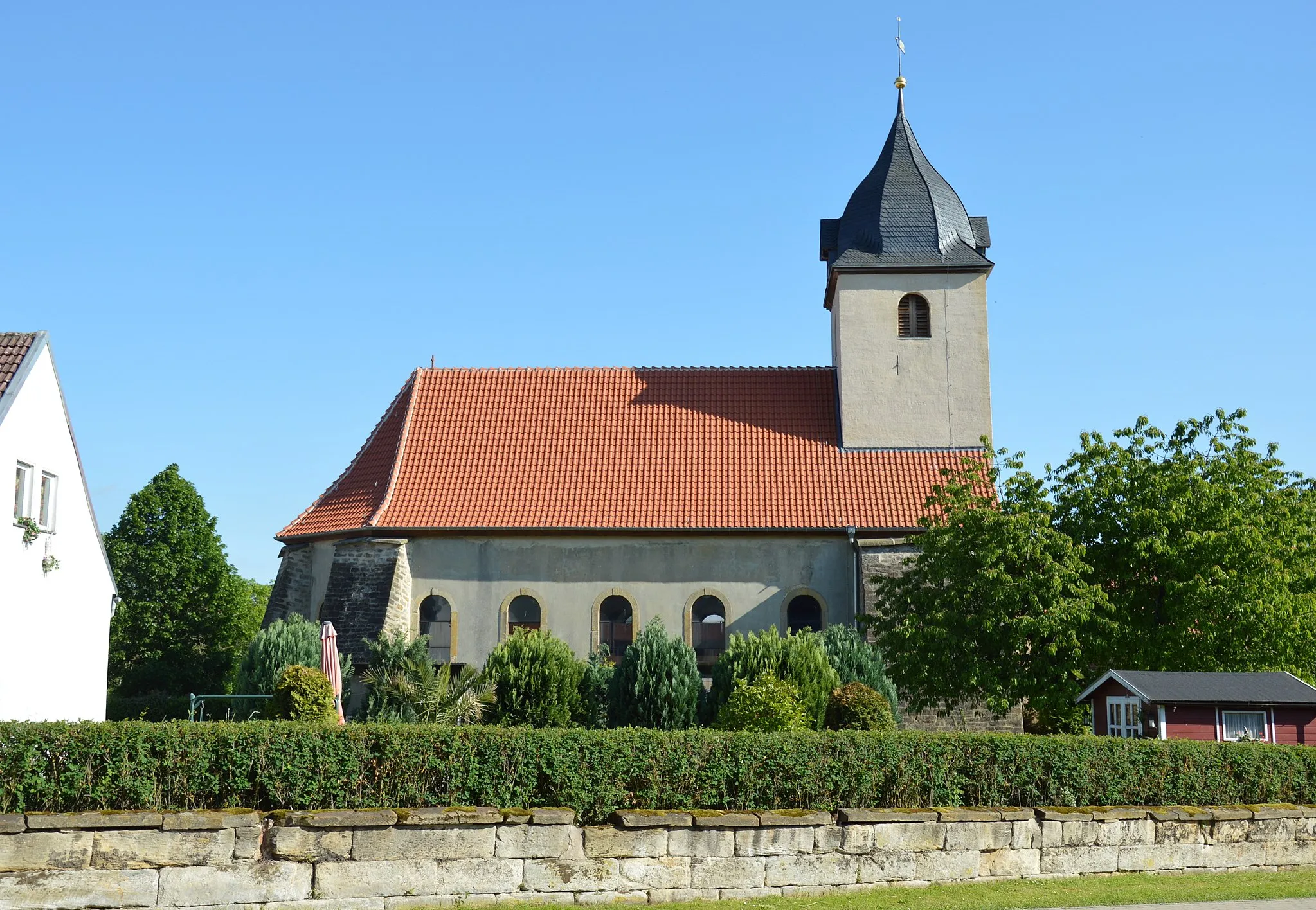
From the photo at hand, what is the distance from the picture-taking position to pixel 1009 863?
14.0 metres

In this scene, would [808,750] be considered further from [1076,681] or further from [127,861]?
[1076,681]

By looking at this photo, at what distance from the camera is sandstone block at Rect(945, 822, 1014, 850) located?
45.3ft

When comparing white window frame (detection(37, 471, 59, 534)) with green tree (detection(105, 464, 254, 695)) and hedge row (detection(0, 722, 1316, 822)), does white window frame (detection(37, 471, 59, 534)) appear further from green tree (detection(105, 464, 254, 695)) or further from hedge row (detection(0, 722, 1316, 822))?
green tree (detection(105, 464, 254, 695))

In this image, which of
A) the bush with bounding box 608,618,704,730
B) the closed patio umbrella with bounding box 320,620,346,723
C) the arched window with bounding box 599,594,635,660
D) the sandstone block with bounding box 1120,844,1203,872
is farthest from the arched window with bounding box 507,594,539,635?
the sandstone block with bounding box 1120,844,1203,872

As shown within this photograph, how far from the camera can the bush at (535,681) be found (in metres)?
23.6

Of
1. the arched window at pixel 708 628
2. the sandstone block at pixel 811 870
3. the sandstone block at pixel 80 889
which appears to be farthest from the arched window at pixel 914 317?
the sandstone block at pixel 80 889

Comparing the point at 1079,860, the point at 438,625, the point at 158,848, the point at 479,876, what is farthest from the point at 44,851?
the point at 438,625

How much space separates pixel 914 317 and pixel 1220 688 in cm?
1474

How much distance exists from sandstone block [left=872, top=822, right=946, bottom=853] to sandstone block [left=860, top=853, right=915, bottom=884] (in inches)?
2.0

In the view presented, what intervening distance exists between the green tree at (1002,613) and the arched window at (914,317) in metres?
7.65

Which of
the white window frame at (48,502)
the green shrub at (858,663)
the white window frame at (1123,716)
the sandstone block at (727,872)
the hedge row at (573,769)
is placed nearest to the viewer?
the hedge row at (573,769)

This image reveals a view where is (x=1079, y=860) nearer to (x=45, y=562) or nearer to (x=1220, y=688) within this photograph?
(x=1220, y=688)

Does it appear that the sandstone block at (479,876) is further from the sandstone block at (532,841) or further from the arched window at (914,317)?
the arched window at (914,317)

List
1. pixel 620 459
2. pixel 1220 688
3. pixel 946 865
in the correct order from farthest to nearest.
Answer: pixel 620 459 < pixel 1220 688 < pixel 946 865
